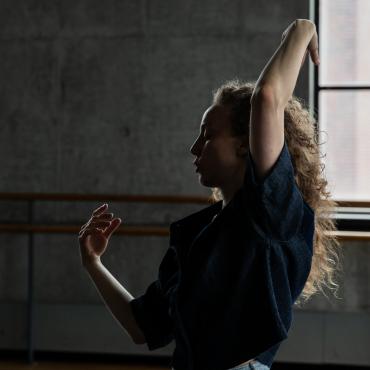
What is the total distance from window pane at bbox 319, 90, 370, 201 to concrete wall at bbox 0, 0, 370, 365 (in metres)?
0.24

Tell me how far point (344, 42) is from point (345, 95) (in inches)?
12.3

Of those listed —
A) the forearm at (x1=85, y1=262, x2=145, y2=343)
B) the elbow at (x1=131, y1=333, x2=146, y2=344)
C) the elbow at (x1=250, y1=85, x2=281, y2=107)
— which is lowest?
the elbow at (x1=131, y1=333, x2=146, y2=344)

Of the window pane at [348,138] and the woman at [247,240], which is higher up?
the window pane at [348,138]

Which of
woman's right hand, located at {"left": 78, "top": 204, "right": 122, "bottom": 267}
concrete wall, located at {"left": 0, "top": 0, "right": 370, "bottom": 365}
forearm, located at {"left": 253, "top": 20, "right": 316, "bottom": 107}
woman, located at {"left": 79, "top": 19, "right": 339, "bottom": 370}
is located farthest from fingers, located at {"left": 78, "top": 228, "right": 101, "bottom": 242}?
concrete wall, located at {"left": 0, "top": 0, "right": 370, "bottom": 365}

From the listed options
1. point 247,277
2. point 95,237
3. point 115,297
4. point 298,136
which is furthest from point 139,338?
point 298,136

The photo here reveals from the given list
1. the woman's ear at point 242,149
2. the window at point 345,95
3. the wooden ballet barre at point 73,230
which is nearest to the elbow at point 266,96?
the woman's ear at point 242,149

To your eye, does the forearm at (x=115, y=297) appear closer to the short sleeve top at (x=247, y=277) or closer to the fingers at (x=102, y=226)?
the fingers at (x=102, y=226)

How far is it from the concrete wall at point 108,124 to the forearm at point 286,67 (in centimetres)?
305

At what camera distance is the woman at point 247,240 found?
1.16 meters

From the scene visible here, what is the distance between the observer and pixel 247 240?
3.93 ft

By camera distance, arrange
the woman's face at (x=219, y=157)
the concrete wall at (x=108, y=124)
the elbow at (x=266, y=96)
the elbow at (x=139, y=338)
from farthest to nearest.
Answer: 1. the concrete wall at (x=108, y=124)
2. the elbow at (x=139, y=338)
3. the woman's face at (x=219, y=157)
4. the elbow at (x=266, y=96)

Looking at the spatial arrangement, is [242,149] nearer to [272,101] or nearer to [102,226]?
[272,101]

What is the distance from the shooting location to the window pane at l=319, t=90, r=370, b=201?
431cm

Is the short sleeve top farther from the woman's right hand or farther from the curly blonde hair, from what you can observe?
the woman's right hand
